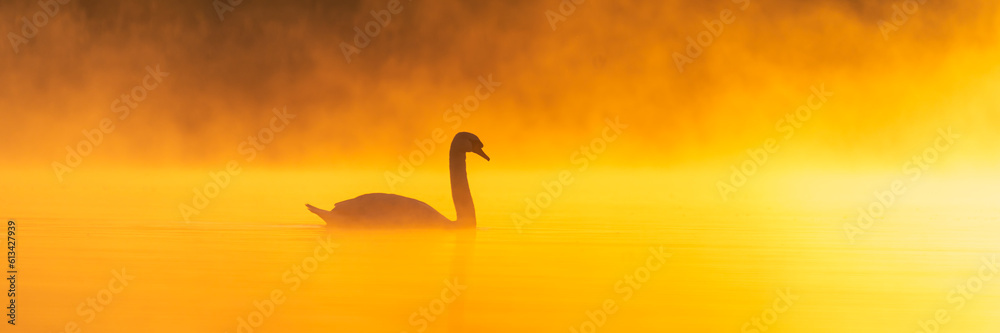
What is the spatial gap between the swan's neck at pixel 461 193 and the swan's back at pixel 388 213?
11.2 inches

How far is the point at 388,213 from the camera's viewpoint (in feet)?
52.9

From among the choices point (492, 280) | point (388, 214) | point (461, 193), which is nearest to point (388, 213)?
point (388, 214)

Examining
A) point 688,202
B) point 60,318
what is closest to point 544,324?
point 60,318

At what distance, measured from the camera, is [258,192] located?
27781mm

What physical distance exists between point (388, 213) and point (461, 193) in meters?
1.20

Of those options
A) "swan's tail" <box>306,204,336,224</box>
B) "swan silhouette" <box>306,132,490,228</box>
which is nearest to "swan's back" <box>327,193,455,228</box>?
"swan silhouette" <box>306,132,490,228</box>

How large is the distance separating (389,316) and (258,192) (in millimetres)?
19704

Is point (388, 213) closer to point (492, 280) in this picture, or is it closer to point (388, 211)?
point (388, 211)

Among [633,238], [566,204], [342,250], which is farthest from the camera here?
[566,204]

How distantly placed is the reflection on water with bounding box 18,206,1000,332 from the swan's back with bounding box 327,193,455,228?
0.77 feet

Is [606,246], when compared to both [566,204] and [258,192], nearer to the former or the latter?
[566,204]

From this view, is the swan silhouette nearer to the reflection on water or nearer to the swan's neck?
the swan's neck

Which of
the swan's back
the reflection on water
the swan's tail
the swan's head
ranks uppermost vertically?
the swan's head

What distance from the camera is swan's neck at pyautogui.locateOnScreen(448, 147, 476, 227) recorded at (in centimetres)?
1642
